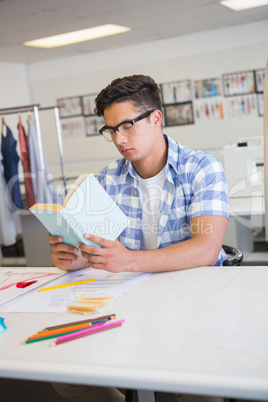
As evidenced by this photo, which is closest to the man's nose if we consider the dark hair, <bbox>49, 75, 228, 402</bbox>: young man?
<bbox>49, 75, 228, 402</bbox>: young man

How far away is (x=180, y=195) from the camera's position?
176 centimetres

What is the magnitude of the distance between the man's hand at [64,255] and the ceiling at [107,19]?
294cm

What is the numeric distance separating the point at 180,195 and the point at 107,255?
1.49 feet

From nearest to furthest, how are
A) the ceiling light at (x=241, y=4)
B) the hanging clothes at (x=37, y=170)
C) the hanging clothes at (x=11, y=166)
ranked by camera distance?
the hanging clothes at (x=37, y=170)
the hanging clothes at (x=11, y=166)
the ceiling light at (x=241, y=4)

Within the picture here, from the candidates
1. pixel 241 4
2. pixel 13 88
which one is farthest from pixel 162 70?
pixel 13 88

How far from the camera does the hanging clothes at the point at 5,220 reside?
177 inches

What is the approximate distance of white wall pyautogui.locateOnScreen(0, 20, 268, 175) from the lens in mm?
6664

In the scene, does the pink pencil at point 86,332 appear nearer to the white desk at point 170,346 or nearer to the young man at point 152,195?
the white desk at point 170,346

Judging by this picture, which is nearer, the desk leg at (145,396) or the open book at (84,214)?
the desk leg at (145,396)

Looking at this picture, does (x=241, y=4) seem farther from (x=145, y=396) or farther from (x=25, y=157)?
(x=145, y=396)

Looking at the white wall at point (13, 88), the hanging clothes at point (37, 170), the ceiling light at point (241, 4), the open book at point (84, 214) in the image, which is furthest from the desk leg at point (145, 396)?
the white wall at point (13, 88)

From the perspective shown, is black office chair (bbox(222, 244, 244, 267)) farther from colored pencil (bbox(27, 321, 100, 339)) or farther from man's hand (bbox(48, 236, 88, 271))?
colored pencil (bbox(27, 321, 100, 339))

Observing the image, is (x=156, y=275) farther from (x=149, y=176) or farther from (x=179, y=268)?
(x=149, y=176)

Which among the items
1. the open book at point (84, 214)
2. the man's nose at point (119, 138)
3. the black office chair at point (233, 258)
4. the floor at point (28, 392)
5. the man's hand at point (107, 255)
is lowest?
the floor at point (28, 392)
